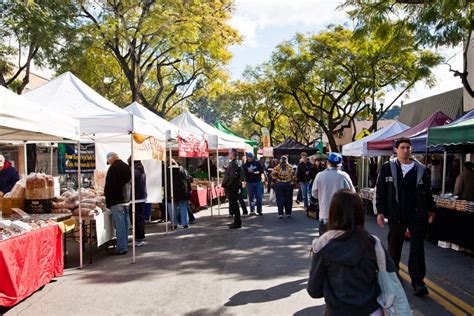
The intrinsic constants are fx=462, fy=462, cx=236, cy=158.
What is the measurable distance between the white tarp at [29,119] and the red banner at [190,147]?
14.9 ft

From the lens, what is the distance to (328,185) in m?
6.54

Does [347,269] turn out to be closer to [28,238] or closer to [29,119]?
[29,119]

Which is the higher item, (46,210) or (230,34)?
(230,34)

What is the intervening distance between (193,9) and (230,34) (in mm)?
3471

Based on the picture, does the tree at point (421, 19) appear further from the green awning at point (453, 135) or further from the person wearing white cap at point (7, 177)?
the person wearing white cap at point (7, 177)

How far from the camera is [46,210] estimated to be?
7.60 m

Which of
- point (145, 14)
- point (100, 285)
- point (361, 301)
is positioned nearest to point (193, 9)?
point (145, 14)

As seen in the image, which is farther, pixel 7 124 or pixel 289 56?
pixel 289 56

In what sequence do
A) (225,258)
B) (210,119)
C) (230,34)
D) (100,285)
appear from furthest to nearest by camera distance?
(210,119), (230,34), (225,258), (100,285)

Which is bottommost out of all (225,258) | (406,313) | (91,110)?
(225,258)

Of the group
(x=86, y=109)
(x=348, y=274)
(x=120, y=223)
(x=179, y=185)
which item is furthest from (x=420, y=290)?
(x=179, y=185)

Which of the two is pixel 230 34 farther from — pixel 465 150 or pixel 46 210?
pixel 46 210

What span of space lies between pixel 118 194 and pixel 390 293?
21.8 ft

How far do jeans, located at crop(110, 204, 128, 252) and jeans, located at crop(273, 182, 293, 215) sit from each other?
Answer: 19.1ft
